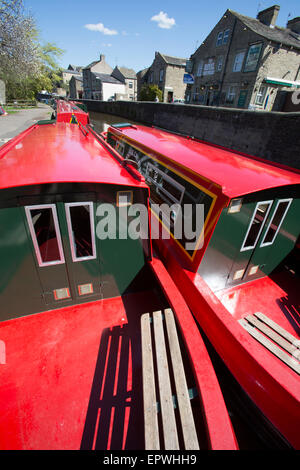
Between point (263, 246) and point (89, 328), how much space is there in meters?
3.23

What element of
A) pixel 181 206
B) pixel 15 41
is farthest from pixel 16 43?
pixel 181 206

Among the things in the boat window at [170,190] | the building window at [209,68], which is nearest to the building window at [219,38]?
the building window at [209,68]

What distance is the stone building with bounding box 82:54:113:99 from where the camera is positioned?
54562mm

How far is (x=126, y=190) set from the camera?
2848 mm

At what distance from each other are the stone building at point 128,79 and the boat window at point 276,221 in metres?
60.5

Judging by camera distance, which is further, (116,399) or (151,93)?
(151,93)

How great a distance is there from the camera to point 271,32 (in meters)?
22.8

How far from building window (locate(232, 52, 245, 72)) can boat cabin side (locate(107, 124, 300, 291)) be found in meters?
26.5

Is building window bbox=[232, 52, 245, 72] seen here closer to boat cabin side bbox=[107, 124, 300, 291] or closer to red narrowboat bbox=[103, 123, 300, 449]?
red narrowboat bbox=[103, 123, 300, 449]

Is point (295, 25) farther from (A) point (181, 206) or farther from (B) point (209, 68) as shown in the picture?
(A) point (181, 206)

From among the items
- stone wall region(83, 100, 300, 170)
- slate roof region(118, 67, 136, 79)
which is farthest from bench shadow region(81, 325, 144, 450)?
slate roof region(118, 67, 136, 79)

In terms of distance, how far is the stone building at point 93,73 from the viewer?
2148 inches

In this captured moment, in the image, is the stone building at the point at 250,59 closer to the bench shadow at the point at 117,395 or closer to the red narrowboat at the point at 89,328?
the red narrowboat at the point at 89,328
